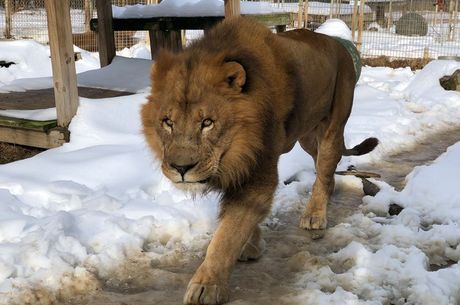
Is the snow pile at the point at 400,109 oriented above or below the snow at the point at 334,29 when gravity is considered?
below

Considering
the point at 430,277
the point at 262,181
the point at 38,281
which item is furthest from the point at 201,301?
the point at 430,277

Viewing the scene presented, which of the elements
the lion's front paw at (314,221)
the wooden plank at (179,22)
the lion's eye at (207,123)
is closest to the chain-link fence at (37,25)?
the wooden plank at (179,22)

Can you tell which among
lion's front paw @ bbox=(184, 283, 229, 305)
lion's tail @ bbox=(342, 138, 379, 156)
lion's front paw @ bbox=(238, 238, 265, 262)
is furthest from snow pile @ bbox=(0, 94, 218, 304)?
lion's tail @ bbox=(342, 138, 379, 156)

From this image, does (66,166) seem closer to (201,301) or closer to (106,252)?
(106,252)

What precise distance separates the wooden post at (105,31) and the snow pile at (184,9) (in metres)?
0.32

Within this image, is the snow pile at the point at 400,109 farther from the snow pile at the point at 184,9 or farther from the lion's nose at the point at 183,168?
the lion's nose at the point at 183,168

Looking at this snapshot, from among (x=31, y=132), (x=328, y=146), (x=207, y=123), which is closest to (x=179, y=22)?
(x=31, y=132)

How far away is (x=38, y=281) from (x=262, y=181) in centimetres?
123

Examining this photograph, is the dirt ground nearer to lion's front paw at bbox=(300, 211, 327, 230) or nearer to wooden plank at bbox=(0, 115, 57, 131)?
wooden plank at bbox=(0, 115, 57, 131)

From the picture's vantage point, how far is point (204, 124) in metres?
2.55

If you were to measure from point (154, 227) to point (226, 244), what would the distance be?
0.91 meters

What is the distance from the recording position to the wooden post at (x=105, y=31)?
7602 millimetres

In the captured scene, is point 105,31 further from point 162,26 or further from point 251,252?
point 251,252

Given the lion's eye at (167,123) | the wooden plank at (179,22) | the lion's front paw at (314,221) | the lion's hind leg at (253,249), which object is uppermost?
the wooden plank at (179,22)
